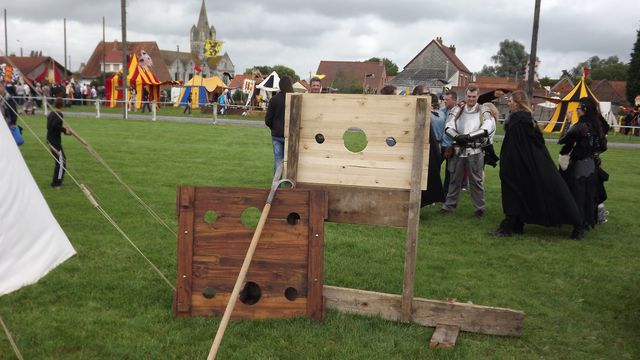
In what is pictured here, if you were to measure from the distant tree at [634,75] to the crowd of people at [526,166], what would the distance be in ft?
156

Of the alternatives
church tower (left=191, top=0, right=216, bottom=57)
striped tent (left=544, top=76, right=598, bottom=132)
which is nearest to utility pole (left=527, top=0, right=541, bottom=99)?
striped tent (left=544, top=76, right=598, bottom=132)

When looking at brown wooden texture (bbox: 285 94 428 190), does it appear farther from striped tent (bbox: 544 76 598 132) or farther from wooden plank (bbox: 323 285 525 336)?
striped tent (bbox: 544 76 598 132)

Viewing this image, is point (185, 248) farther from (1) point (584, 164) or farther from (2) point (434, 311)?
(1) point (584, 164)

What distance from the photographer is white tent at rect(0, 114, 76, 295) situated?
457 cm

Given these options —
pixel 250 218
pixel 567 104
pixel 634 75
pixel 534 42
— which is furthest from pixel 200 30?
pixel 250 218

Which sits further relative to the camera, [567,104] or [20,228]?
[567,104]

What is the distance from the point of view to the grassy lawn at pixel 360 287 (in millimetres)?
4168

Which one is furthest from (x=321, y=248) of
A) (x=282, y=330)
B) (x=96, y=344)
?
(x=96, y=344)

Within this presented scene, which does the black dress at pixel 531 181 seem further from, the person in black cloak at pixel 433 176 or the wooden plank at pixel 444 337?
the wooden plank at pixel 444 337

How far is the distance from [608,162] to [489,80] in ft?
240

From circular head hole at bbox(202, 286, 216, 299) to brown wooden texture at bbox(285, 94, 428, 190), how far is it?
1170mm

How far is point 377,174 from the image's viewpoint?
4.70m

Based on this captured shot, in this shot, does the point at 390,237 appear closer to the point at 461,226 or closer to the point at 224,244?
the point at 461,226

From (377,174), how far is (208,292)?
1696mm
